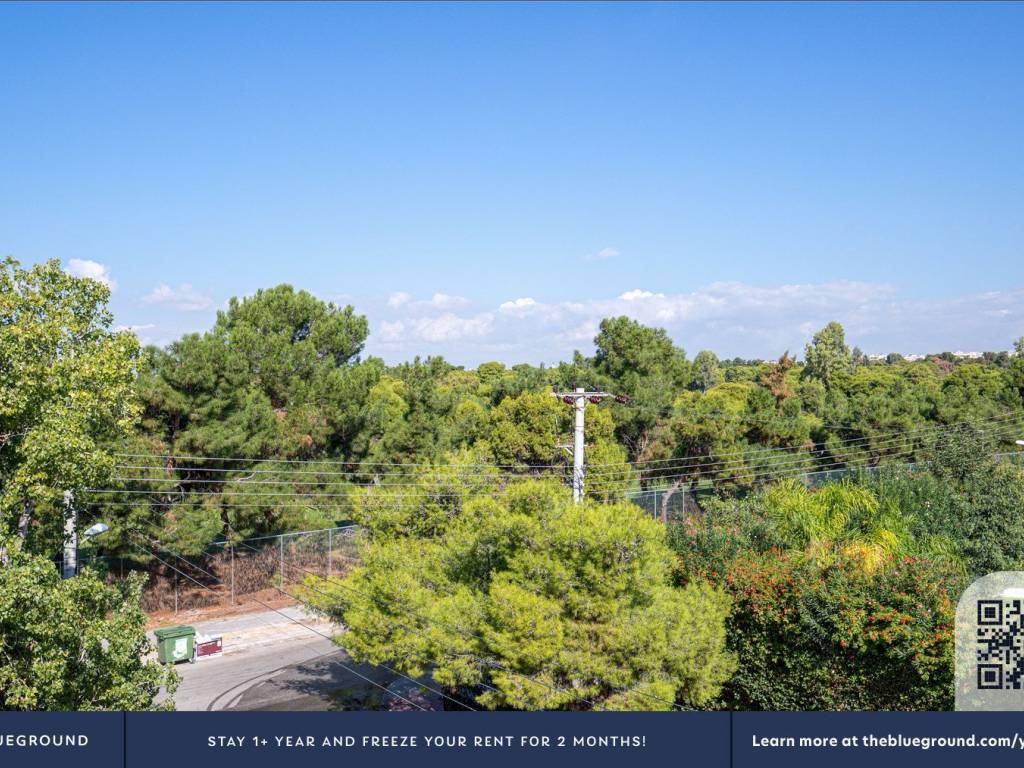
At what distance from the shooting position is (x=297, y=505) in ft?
75.7

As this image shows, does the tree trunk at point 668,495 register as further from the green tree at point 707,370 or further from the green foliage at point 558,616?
the green tree at point 707,370

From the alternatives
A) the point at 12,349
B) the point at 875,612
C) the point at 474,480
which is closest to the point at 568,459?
the point at 474,480

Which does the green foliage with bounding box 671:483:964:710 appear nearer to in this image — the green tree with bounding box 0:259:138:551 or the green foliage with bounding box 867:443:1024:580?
the green foliage with bounding box 867:443:1024:580

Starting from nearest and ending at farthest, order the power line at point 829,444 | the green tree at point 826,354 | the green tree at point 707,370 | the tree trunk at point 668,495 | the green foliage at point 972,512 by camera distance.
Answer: the green foliage at point 972,512, the tree trunk at point 668,495, the power line at point 829,444, the green tree at point 826,354, the green tree at point 707,370

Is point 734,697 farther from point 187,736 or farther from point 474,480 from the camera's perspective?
point 187,736

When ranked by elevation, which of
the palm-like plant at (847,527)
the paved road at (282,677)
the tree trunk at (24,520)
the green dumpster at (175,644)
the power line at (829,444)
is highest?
the power line at (829,444)

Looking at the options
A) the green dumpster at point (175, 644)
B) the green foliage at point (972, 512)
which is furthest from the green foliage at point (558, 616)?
the green dumpster at point (175, 644)

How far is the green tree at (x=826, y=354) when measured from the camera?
67.3m

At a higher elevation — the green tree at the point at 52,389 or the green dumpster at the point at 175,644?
the green tree at the point at 52,389

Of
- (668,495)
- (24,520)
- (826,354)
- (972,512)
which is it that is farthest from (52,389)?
(826,354)

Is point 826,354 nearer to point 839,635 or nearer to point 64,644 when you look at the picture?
point 839,635

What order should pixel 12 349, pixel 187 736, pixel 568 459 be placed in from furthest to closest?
1. pixel 568 459
2. pixel 12 349
3. pixel 187 736

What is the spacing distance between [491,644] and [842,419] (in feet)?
92.0

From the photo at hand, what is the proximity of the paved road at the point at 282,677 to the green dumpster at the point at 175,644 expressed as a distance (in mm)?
303
